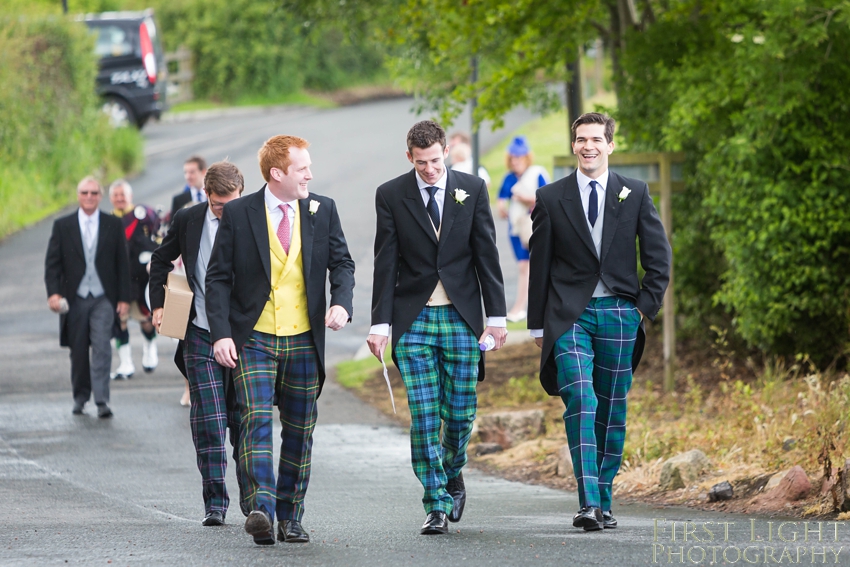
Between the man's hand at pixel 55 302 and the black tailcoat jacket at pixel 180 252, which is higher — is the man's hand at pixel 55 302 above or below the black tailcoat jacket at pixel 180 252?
below

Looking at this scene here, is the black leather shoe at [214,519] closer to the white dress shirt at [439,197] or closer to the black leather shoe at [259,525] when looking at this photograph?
the black leather shoe at [259,525]

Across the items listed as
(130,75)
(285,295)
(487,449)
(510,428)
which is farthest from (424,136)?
(130,75)

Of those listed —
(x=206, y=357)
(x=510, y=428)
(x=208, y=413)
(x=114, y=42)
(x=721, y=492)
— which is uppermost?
(x=114, y=42)

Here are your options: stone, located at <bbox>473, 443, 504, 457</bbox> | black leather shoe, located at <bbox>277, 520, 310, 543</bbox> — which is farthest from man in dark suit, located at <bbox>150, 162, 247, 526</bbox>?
stone, located at <bbox>473, 443, 504, 457</bbox>

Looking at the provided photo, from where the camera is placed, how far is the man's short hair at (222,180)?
22.9 feet

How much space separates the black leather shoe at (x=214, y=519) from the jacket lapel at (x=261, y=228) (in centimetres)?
151

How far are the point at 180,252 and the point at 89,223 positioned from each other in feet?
13.5

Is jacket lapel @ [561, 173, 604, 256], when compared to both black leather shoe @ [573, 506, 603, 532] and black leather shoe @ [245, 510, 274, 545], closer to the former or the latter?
black leather shoe @ [573, 506, 603, 532]

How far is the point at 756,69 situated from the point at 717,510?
4436mm

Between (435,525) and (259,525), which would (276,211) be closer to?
(259,525)

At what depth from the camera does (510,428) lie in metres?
10.4

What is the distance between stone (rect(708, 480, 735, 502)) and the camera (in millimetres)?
7555

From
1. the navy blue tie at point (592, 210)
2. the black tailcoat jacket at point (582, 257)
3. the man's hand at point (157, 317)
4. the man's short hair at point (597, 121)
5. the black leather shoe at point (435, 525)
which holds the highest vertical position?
the man's short hair at point (597, 121)

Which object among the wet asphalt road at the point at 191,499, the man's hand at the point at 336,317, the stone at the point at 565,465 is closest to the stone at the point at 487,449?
the wet asphalt road at the point at 191,499
